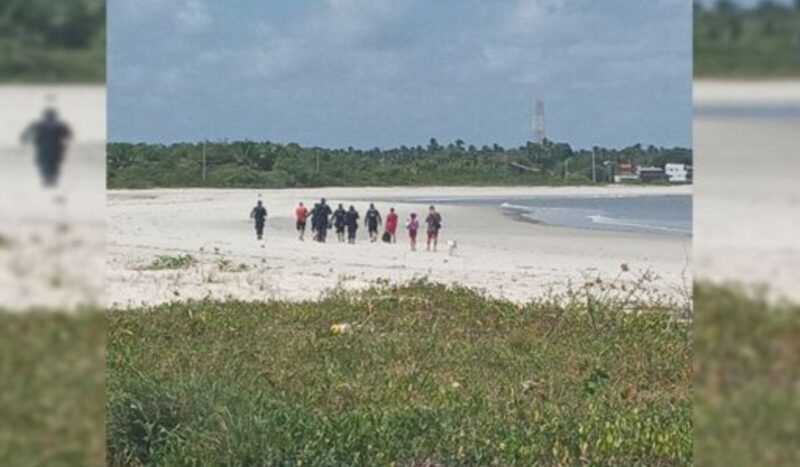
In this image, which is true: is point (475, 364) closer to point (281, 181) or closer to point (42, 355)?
point (42, 355)

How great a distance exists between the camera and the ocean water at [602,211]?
92.0ft

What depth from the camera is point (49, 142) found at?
1.22 m

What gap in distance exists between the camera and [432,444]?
12.7 ft

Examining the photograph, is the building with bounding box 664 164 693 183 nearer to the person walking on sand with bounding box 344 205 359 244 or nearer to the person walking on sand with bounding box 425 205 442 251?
the person walking on sand with bounding box 425 205 442 251

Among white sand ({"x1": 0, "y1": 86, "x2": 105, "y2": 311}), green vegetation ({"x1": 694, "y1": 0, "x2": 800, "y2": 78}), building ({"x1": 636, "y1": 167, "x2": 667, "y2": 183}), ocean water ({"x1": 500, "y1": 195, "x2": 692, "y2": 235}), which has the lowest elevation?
ocean water ({"x1": 500, "y1": 195, "x2": 692, "y2": 235})

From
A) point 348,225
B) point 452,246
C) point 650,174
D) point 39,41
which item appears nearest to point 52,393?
point 39,41

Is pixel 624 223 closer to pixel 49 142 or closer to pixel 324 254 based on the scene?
pixel 324 254

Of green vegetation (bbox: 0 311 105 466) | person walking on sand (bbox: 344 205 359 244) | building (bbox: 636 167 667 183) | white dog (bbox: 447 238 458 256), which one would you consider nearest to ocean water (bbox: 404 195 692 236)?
building (bbox: 636 167 667 183)

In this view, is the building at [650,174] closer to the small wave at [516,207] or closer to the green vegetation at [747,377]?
the small wave at [516,207]

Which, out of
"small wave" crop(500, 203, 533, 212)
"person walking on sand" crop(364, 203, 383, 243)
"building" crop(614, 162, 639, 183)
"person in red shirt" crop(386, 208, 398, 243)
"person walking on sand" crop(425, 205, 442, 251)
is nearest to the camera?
"person walking on sand" crop(425, 205, 442, 251)

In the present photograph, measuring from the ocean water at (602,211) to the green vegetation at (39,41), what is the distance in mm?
23381

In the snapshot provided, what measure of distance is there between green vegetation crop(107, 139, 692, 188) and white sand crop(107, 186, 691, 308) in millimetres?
1929

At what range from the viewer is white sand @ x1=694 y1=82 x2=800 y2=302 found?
3.31 ft

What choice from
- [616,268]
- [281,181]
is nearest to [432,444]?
[616,268]
